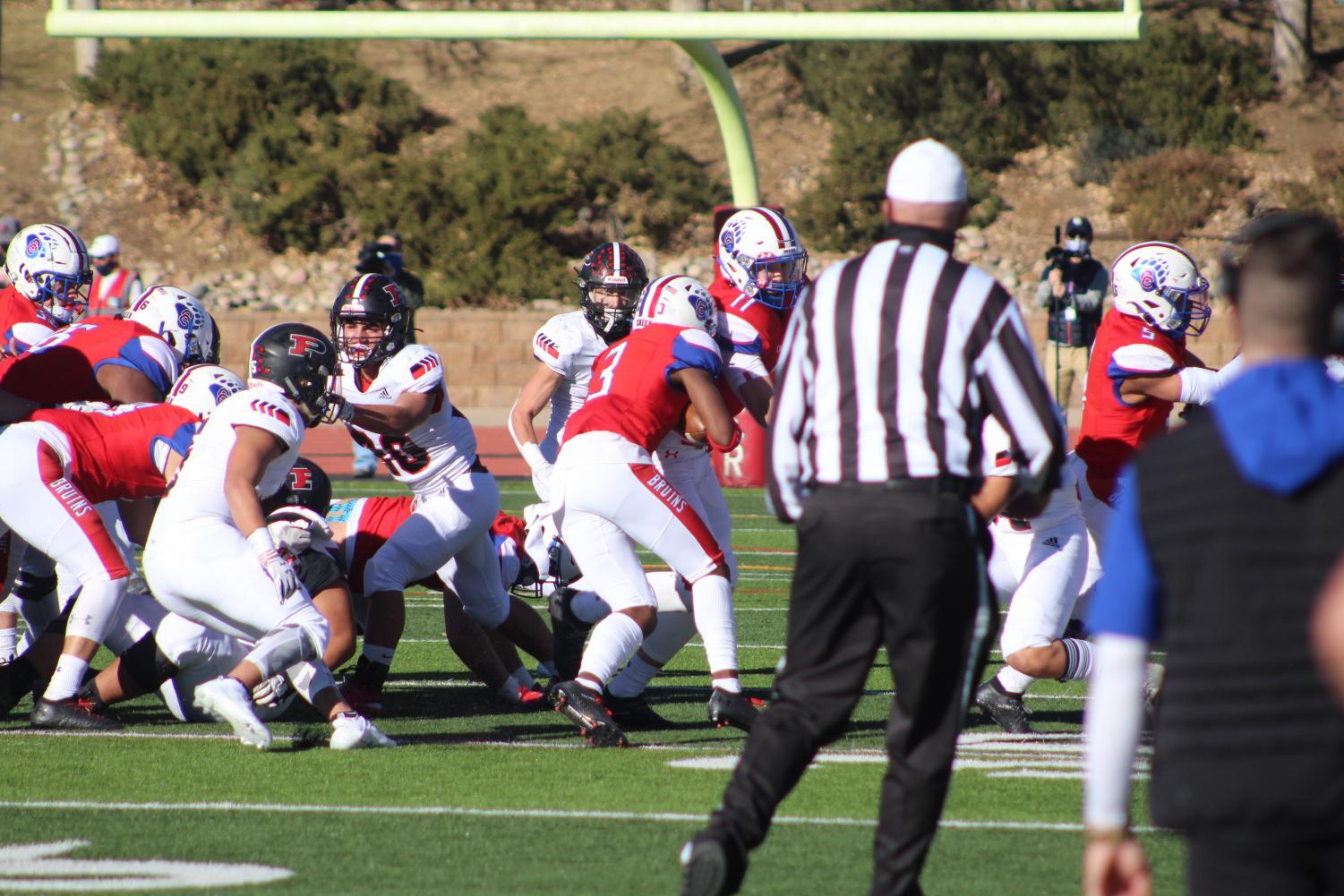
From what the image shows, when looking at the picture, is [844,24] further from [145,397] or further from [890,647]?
[890,647]

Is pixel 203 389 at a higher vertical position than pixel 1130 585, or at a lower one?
lower

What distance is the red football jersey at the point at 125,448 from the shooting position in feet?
21.4

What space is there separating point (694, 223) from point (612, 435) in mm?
28201

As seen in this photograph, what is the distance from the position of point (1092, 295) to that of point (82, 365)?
13.1 metres

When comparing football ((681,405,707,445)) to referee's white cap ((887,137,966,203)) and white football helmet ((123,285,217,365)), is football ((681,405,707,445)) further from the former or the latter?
referee's white cap ((887,137,966,203))

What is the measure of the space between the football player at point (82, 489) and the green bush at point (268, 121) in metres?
28.1

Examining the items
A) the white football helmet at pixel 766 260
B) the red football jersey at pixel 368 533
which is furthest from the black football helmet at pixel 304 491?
the white football helmet at pixel 766 260

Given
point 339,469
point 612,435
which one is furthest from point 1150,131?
point 612,435

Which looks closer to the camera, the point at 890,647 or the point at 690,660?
the point at 890,647

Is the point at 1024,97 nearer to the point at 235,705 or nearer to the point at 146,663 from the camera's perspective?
the point at 146,663

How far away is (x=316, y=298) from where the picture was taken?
3159 cm

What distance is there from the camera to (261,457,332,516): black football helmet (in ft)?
23.9

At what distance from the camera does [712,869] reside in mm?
3709

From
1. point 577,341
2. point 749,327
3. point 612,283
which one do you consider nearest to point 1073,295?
point 577,341
